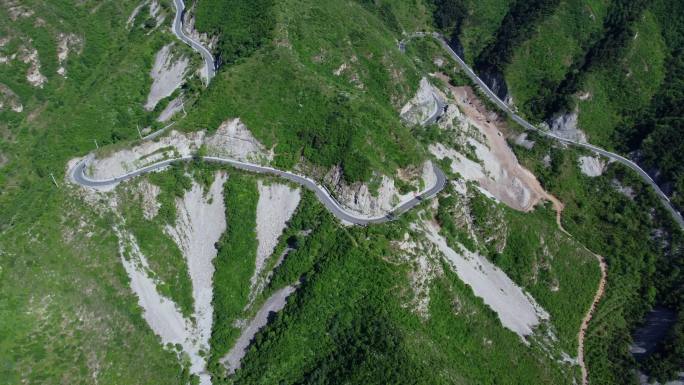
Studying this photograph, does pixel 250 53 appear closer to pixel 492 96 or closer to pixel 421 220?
pixel 421 220

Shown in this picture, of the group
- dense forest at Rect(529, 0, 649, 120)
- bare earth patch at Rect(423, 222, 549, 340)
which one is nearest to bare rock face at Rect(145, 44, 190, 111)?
bare earth patch at Rect(423, 222, 549, 340)

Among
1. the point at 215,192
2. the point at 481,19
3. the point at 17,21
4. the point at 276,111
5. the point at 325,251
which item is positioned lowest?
the point at 17,21

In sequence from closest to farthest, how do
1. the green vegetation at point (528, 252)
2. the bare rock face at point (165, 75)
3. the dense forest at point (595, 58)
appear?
1. the green vegetation at point (528, 252)
2. the bare rock face at point (165, 75)
3. the dense forest at point (595, 58)

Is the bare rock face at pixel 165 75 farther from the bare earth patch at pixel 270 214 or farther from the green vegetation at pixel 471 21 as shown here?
the green vegetation at pixel 471 21

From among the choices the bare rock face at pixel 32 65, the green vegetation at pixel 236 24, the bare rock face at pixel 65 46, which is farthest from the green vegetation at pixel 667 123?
the bare rock face at pixel 32 65

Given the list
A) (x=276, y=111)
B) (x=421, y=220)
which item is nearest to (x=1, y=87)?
(x=276, y=111)

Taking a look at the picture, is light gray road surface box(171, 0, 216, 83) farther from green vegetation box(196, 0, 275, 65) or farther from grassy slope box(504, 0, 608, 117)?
grassy slope box(504, 0, 608, 117)
